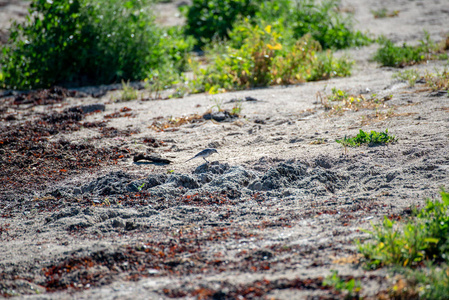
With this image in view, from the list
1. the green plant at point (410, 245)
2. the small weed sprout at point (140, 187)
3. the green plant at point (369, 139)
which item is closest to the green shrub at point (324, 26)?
the green plant at point (369, 139)

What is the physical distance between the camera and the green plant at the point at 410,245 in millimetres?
2557

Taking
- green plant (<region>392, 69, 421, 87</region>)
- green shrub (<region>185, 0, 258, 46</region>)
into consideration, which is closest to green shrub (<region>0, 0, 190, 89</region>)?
green shrub (<region>185, 0, 258, 46</region>)

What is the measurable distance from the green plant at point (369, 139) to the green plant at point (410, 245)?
1762 millimetres

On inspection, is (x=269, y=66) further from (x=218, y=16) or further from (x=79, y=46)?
(x=218, y=16)

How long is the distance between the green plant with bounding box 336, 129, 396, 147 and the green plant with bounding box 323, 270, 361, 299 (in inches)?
90.3

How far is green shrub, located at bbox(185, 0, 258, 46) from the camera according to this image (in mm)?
11508

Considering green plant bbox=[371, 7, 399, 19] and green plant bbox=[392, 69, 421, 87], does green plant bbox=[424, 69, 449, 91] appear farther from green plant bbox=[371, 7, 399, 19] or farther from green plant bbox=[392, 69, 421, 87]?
green plant bbox=[371, 7, 399, 19]

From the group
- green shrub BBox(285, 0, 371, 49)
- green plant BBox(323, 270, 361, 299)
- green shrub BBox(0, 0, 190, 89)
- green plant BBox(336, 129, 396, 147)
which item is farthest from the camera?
green shrub BBox(285, 0, 371, 49)

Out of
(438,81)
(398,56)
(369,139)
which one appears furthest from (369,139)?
(398,56)

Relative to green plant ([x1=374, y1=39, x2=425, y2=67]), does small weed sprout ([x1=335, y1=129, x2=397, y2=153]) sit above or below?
below

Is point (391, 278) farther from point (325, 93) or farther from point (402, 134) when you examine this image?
point (325, 93)

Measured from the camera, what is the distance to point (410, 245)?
2576mm

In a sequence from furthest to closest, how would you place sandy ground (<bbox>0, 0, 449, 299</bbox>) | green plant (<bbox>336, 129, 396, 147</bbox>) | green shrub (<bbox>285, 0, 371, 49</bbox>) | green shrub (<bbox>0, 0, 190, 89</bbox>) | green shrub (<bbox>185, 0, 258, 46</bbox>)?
green shrub (<bbox>185, 0, 258, 46</bbox>) < green shrub (<bbox>285, 0, 371, 49</bbox>) < green shrub (<bbox>0, 0, 190, 89</bbox>) < green plant (<bbox>336, 129, 396, 147</bbox>) < sandy ground (<bbox>0, 0, 449, 299</bbox>)

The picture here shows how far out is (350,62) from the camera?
8.11 metres
